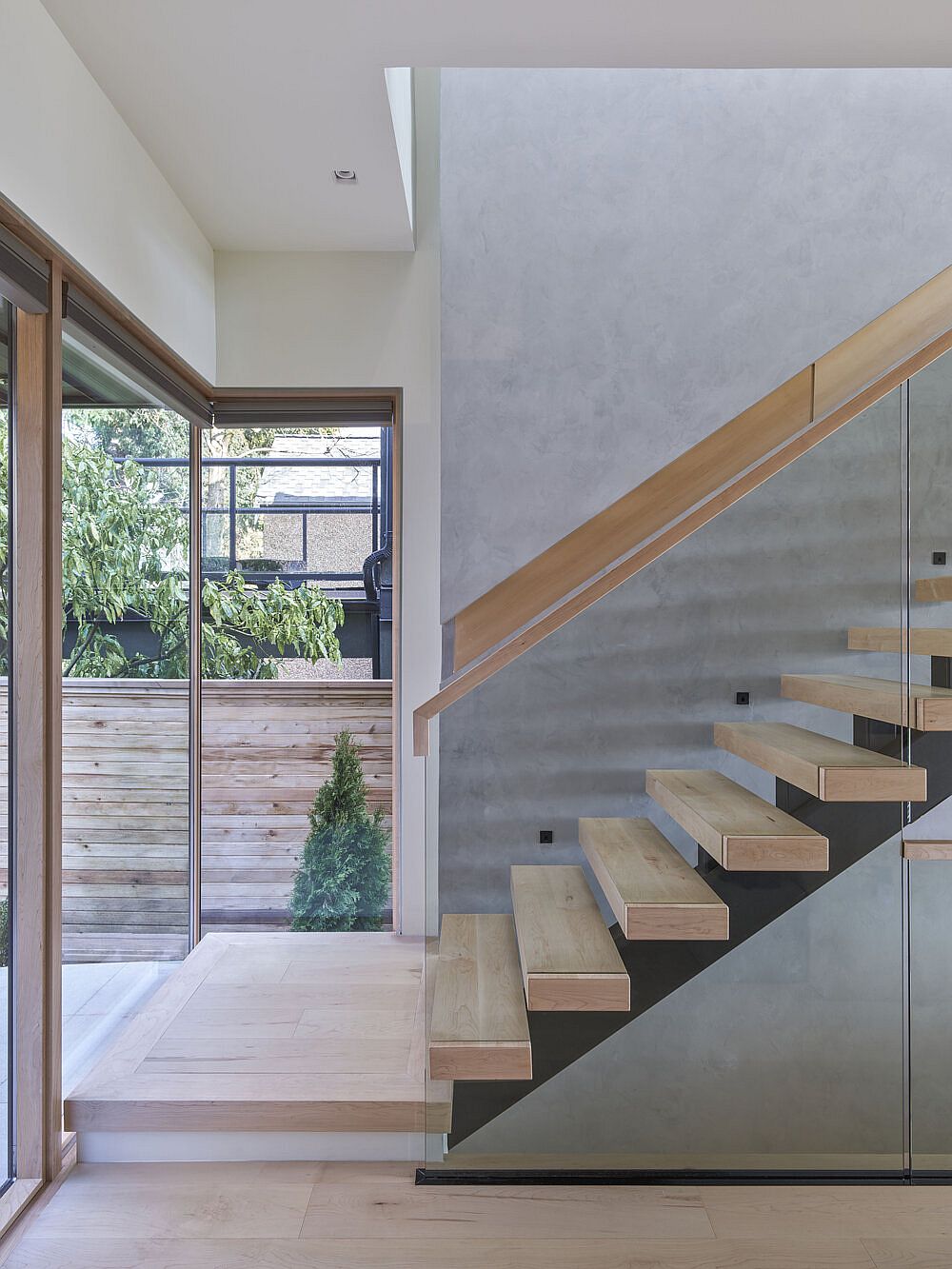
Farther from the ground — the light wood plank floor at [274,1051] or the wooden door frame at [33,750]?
the wooden door frame at [33,750]

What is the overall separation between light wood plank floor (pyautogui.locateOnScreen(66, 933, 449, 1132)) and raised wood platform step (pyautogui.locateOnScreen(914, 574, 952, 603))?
1.61m

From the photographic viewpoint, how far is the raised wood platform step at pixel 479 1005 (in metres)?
1.93

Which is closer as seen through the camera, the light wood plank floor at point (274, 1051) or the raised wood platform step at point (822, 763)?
the raised wood platform step at point (822, 763)

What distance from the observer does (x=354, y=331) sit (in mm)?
3430

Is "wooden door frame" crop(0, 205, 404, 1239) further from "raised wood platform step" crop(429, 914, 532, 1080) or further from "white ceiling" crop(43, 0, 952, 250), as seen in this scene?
"raised wood platform step" crop(429, 914, 532, 1080)

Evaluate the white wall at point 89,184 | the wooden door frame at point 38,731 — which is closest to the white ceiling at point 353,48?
the white wall at point 89,184

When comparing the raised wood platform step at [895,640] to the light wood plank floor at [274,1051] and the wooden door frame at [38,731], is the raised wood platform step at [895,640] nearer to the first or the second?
the light wood plank floor at [274,1051]

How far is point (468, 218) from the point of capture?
3338mm

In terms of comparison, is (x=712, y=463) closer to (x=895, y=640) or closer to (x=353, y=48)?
(x=895, y=640)

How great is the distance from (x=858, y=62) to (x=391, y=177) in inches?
53.4

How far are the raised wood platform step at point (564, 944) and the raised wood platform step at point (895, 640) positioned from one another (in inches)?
32.3

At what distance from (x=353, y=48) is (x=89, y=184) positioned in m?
0.75

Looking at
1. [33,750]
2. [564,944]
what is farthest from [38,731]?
[564,944]

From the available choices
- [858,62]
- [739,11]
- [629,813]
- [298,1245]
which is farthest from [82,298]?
[298,1245]
